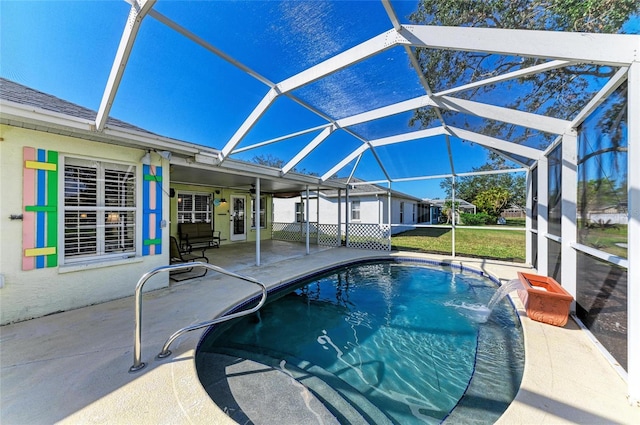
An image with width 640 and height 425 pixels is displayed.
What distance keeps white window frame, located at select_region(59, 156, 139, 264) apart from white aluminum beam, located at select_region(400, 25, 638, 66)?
540 centimetres

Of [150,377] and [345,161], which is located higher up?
[345,161]

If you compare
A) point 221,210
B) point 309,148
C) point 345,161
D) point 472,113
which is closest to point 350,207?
point 345,161

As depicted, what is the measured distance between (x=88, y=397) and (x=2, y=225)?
3.09 m

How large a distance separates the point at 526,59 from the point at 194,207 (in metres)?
10.5

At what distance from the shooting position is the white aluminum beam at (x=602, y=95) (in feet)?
7.88

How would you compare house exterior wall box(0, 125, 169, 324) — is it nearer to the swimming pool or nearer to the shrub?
the swimming pool

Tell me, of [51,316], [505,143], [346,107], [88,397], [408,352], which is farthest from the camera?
[505,143]

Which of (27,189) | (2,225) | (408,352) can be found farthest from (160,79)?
(408,352)

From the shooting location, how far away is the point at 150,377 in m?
2.25

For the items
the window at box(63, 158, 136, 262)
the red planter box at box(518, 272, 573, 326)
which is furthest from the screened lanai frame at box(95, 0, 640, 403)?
the window at box(63, 158, 136, 262)

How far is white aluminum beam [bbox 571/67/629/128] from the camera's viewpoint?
7.88 feet

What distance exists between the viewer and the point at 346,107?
5.57m

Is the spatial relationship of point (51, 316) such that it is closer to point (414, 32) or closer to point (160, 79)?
point (160, 79)

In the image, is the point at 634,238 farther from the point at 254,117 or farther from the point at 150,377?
the point at 254,117
